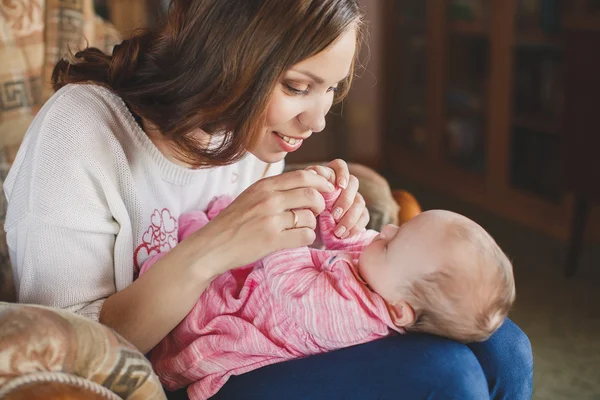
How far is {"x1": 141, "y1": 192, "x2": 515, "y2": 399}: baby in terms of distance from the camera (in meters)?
1.09

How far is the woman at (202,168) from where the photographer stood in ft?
3.58

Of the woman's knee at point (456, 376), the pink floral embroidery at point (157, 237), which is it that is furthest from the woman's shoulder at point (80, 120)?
the woman's knee at point (456, 376)

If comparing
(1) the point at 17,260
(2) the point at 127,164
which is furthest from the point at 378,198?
(1) the point at 17,260

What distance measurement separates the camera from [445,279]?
42.6 inches

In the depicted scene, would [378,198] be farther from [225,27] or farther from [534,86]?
Answer: [534,86]

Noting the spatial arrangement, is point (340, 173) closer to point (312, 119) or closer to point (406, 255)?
point (312, 119)

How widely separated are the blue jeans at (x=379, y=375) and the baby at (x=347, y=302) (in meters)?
0.03

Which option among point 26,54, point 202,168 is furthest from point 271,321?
point 26,54

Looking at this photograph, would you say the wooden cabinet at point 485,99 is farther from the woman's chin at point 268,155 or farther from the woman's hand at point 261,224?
the woman's hand at point 261,224

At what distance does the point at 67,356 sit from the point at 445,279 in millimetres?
555

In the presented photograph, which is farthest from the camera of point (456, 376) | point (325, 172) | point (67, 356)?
point (325, 172)

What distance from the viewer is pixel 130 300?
3.71 feet

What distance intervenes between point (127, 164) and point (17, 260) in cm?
25

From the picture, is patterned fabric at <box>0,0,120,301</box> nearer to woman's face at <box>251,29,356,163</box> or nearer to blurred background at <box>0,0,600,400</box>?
blurred background at <box>0,0,600,400</box>
